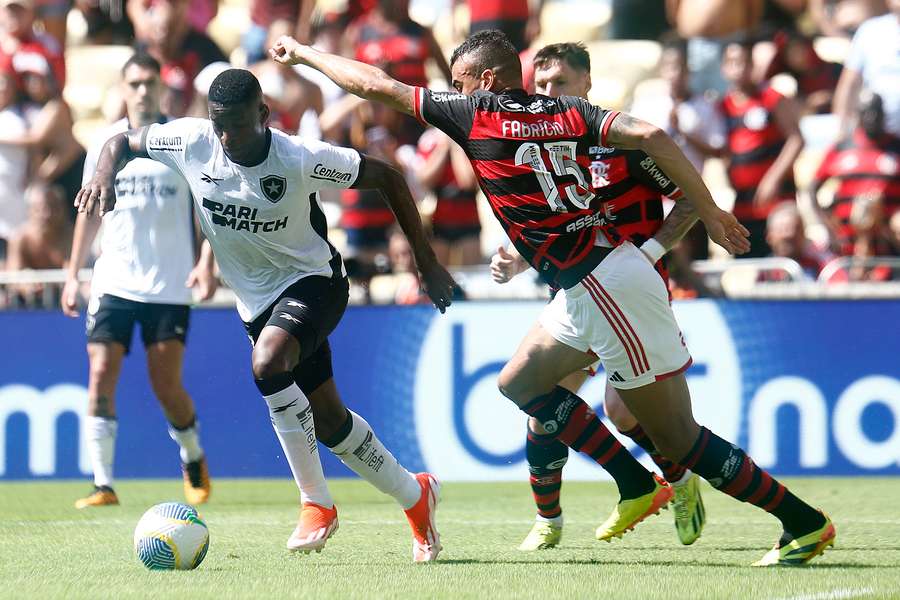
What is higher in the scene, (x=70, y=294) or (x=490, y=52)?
(x=490, y=52)

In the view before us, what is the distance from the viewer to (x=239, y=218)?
675 cm

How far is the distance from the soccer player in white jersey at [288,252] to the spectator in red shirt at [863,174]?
21.1 feet

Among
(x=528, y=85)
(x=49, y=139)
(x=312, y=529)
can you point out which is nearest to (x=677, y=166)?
(x=312, y=529)

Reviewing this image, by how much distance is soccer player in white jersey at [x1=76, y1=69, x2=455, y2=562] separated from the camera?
651 centimetres

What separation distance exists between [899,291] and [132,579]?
23.4 feet

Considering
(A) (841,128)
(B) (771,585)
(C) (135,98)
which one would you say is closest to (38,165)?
(C) (135,98)

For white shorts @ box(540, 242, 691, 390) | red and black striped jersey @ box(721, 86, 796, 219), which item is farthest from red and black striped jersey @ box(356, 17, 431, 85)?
white shorts @ box(540, 242, 691, 390)

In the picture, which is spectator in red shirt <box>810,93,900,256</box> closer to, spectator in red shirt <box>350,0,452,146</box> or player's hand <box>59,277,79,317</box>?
spectator in red shirt <box>350,0,452,146</box>

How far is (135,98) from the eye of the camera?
31.8ft

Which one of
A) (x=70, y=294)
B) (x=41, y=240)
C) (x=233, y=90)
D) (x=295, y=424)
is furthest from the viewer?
(x=41, y=240)

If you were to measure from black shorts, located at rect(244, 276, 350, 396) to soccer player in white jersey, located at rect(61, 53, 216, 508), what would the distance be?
9.09 feet

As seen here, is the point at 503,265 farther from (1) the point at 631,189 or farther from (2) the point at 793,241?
(2) the point at 793,241

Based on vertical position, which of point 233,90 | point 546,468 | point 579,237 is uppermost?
point 233,90

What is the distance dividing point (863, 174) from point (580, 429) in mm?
6374
